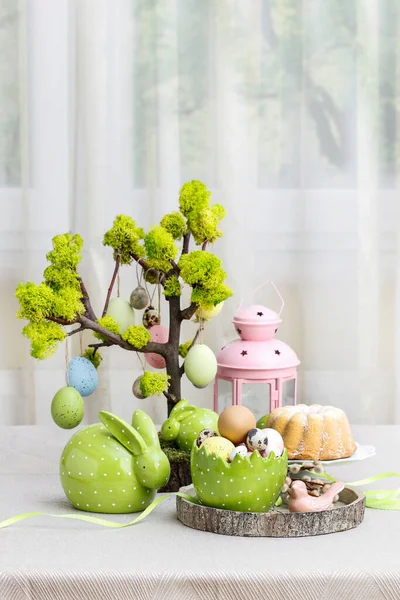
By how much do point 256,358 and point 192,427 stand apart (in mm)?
169

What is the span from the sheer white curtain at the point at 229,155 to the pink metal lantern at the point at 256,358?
0.50 m

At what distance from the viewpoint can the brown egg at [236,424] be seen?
93 centimetres

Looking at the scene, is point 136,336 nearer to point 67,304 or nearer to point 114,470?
point 67,304

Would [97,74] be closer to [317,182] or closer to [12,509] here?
[317,182]

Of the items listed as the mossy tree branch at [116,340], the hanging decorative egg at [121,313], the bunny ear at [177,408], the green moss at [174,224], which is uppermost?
the green moss at [174,224]

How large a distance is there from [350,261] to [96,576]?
44.1 inches

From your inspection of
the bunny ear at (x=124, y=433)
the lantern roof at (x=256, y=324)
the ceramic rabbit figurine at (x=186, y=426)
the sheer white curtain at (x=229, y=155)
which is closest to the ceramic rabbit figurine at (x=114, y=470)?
the bunny ear at (x=124, y=433)

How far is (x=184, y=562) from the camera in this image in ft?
2.57

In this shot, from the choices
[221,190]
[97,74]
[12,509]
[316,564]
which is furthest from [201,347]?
[97,74]

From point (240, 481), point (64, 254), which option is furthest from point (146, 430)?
point (64, 254)

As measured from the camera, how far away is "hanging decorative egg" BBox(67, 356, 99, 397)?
114 centimetres

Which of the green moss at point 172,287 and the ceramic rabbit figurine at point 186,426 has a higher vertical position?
the green moss at point 172,287

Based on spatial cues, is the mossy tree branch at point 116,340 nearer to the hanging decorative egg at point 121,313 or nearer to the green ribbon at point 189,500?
the hanging decorative egg at point 121,313

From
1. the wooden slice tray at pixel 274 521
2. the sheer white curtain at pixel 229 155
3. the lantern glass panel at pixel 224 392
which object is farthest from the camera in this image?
the sheer white curtain at pixel 229 155
